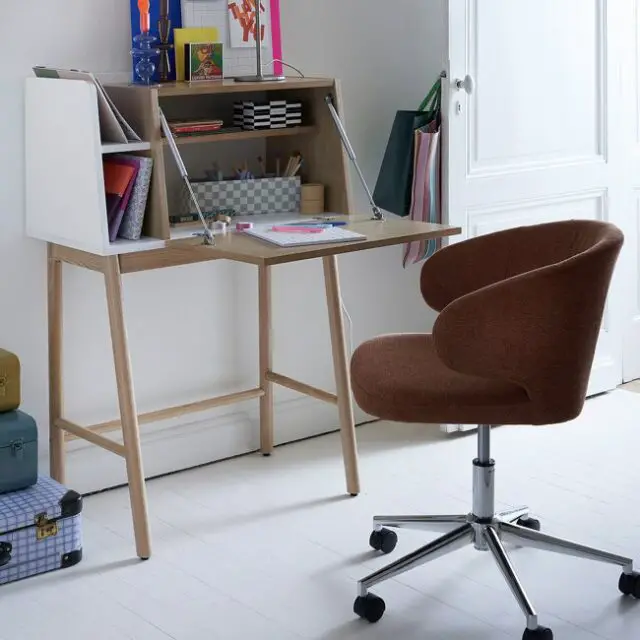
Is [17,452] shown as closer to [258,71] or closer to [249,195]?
[249,195]

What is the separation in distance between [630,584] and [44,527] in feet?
4.37

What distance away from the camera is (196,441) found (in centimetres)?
344

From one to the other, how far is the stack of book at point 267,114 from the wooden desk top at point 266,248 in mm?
341

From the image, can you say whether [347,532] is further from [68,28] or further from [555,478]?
[68,28]

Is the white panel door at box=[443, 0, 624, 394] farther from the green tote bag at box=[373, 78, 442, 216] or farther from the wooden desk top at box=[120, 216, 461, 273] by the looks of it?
the wooden desk top at box=[120, 216, 461, 273]

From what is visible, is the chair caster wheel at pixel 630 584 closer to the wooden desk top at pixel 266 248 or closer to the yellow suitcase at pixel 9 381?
the wooden desk top at pixel 266 248

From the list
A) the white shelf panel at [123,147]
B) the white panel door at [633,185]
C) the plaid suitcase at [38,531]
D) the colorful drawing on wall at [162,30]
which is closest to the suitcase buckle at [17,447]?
the plaid suitcase at [38,531]

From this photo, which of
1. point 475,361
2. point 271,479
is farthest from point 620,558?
point 271,479

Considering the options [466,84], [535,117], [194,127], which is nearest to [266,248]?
[194,127]

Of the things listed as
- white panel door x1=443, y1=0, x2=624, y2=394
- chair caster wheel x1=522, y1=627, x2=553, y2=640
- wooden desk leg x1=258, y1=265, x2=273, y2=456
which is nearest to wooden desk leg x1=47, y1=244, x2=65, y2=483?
wooden desk leg x1=258, y1=265, x2=273, y2=456

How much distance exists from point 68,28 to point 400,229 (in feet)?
3.30

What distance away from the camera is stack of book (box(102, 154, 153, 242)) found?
2756mm

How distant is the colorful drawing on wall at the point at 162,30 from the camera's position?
9.90 ft

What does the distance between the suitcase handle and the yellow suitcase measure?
1.09 ft
